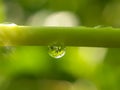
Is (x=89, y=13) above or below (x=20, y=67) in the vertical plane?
above

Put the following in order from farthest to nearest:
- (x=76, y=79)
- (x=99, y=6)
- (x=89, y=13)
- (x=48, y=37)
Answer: (x=99, y=6)
(x=89, y=13)
(x=76, y=79)
(x=48, y=37)

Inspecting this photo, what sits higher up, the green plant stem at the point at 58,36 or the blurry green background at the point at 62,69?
the blurry green background at the point at 62,69

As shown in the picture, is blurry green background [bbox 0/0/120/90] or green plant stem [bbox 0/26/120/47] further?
blurry green background [bbox 0/0/120/90]

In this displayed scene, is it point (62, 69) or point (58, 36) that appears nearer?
point (58, 36)

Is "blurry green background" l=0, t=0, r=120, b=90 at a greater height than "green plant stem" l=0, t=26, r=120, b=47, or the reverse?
"blurry green background" l=0, t=0, r=120, b=90

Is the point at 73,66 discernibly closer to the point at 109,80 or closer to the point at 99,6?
the point at 109,80

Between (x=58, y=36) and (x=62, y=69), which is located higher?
(x=62, y=69)

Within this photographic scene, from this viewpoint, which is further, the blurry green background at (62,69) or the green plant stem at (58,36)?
the blurry green background at (62,69)

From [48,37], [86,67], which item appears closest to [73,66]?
[86,67]
